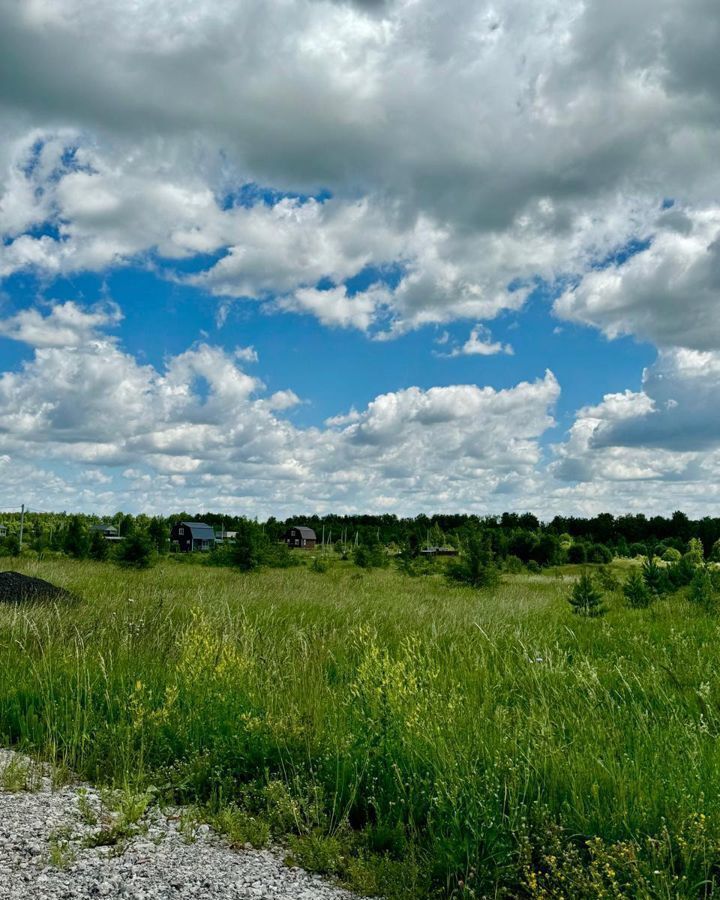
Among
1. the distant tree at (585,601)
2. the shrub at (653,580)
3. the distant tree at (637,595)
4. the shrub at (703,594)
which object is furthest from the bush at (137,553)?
the shrub at (703,594)

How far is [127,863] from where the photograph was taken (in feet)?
11.2

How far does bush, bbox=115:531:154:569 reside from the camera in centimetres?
3141

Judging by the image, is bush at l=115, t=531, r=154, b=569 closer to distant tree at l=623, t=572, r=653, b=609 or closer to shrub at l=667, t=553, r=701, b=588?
shrub at l=667, t=553, r=701, b=588

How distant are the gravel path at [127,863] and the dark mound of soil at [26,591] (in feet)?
33.9

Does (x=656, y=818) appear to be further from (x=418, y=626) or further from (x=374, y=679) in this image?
(x=418, y=626)

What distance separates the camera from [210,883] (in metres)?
3.24

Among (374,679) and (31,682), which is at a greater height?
(374,679)

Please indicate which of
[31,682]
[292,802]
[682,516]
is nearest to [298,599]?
[31,682]

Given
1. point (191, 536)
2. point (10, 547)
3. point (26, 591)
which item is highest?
point (26, 591)

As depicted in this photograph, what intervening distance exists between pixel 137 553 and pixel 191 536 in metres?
67.2

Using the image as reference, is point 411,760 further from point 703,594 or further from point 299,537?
point 299,537

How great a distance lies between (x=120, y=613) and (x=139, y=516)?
95.1 m

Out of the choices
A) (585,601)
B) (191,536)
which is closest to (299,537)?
(191,536)

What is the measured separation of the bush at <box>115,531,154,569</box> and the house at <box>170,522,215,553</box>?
6548cm
